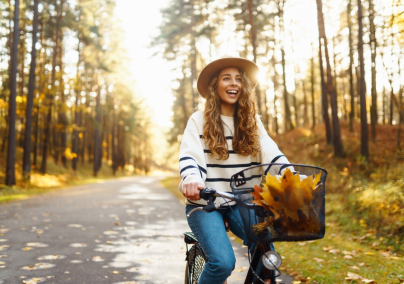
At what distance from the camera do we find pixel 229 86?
3.28 meters

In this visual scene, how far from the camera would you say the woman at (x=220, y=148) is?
253 cm

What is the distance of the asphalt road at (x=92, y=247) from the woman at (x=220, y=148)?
98.0 inches

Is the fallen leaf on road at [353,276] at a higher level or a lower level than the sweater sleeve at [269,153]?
lower

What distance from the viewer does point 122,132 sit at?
51.7 m

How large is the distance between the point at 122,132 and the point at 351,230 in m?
46.3

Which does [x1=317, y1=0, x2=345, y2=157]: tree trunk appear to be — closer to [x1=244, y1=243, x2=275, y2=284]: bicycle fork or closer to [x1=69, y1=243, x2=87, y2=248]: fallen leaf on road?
[x1=69, y1=243, x2=87, y2=248]: fallen leaf on road

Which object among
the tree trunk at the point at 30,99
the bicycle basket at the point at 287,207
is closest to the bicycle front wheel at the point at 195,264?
the bicycle basket at the point at 287,207

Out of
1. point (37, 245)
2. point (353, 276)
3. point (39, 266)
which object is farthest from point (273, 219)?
point (37, 245)

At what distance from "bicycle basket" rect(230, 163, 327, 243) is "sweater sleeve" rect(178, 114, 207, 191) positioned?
0.51 m

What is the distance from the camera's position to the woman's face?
10.7 feet

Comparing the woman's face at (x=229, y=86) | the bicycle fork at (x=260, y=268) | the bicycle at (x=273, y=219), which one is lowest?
the bicycle fork at (x=260, y=268)

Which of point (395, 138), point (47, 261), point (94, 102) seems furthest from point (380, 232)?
point (94, 102)

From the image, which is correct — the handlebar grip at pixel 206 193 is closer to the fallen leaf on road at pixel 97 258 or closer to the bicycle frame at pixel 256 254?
the bicycle frame at pixel 256 254

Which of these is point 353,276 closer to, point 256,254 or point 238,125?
point 256,254
